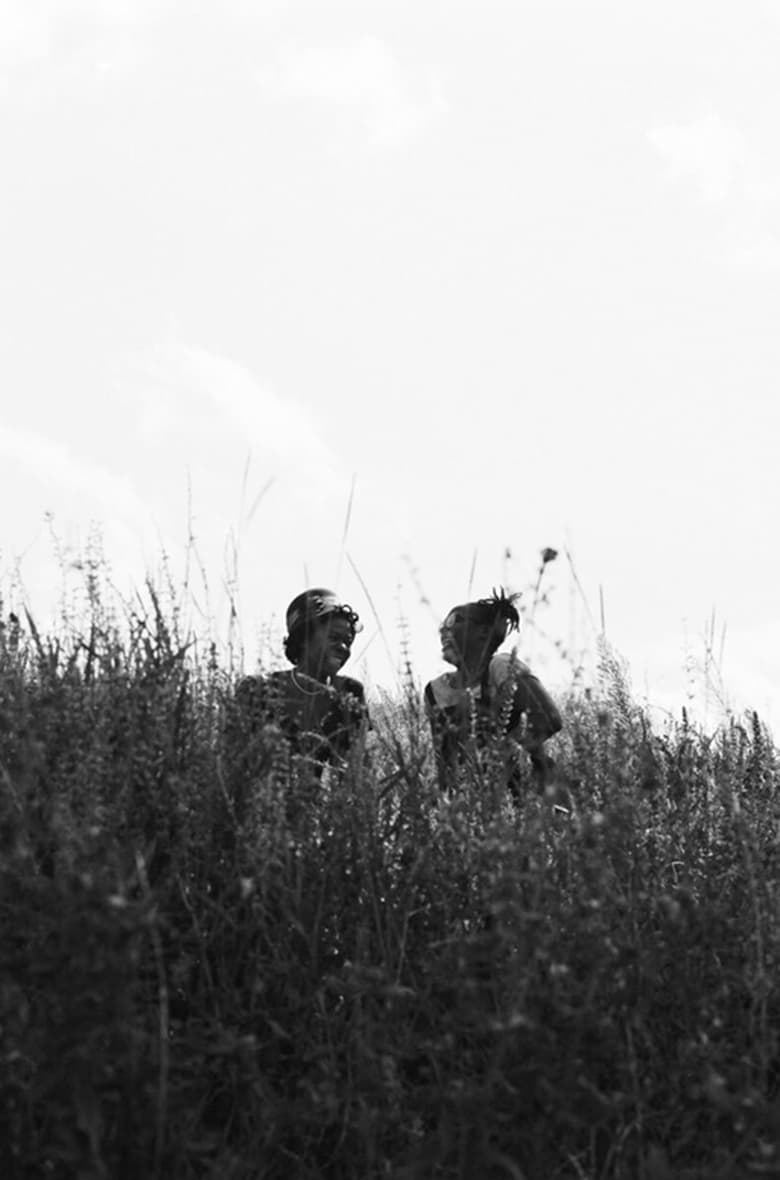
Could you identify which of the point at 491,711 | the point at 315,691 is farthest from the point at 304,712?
the point at 491,711

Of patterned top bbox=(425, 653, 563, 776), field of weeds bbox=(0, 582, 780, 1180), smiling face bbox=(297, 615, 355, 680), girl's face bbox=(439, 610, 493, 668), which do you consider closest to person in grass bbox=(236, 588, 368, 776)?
smiling face bbox=(297, 615, 355, 680)

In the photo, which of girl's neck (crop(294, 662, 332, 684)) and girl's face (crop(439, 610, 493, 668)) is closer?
girl's neck (crop(294, 662, 332, 684))

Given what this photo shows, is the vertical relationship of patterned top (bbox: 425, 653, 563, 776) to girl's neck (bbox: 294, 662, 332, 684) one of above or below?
below

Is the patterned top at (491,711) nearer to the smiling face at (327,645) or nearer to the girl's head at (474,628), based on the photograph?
the girl's head at (474,628)

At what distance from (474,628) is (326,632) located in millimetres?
619

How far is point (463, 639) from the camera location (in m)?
6.15

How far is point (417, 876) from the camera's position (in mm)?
3859

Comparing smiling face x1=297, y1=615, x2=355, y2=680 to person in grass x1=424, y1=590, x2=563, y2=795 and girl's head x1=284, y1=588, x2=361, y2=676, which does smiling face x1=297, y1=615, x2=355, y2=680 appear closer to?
girl's head x1=284, y1=588, x2=361, y2=676

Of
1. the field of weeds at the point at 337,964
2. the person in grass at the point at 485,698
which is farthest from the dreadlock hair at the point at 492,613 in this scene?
the field of weeds at the point at 337,964

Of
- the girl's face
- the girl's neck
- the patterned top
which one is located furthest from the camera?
the girl's face

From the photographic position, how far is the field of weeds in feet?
9.56

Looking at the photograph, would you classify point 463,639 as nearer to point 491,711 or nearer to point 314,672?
point 314,672

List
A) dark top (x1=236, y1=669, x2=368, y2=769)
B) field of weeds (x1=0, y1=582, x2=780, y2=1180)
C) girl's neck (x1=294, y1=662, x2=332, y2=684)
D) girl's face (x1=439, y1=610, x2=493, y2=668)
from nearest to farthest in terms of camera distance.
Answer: field of weeds (x1=0, y1=582, x2=780, y2=1180), dark top (x1=236, y1=669, x2=368, y2=769), girl's neck (x1=294, y1=662, x2=332, y2=684), girl's face (x1=439, y1=610, x2=493, y2=668)

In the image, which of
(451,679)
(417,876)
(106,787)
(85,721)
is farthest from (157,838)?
(451,679)
